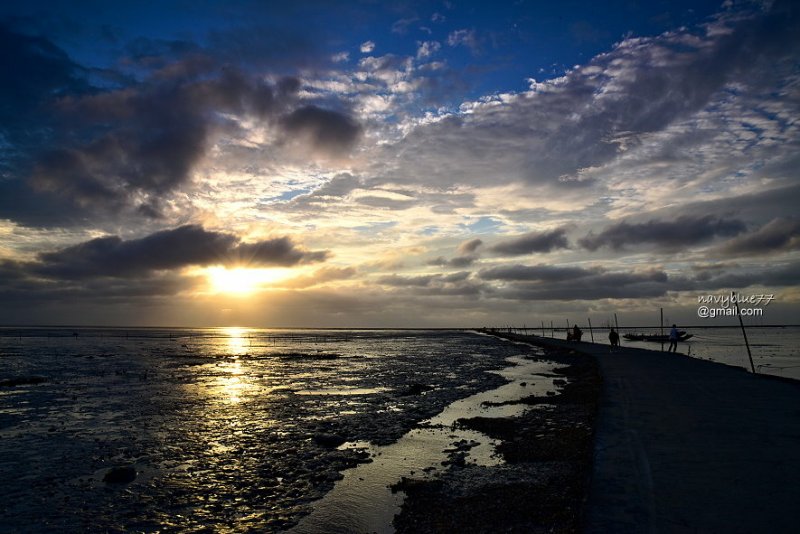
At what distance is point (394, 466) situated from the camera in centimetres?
1324

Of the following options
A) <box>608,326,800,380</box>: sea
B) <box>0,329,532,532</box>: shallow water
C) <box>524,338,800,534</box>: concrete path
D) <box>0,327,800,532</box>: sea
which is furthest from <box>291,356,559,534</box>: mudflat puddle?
<box>608,326,800,380</box>: sea

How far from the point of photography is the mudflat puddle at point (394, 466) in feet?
32.0

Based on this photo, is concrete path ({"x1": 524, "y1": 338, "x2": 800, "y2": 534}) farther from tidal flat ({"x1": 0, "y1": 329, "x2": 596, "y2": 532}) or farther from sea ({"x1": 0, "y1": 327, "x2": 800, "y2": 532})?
sea ({"x1": 0, "y1": 327, "x2": 800, "y2": 532})

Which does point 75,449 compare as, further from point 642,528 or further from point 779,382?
point 779,382

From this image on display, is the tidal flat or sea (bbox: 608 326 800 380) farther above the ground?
sea (bbox: 608 326 800 380)

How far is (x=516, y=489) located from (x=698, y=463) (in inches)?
155

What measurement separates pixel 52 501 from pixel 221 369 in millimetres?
34718

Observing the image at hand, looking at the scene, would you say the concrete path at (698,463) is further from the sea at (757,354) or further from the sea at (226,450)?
the sea at (757,354)

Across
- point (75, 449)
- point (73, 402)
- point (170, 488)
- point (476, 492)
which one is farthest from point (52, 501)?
point (73, 402)

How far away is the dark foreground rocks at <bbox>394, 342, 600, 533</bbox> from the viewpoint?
8.57 meters

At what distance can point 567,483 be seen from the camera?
1043 centimetres

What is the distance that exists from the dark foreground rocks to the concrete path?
63 centimetres

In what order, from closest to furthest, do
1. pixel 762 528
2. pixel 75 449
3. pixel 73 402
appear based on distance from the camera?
1. pixel 762 528
2. pixel 75 449
3. pixel 73 402

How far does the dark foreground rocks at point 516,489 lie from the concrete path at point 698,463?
2.06 ft
